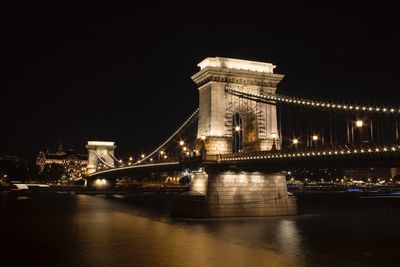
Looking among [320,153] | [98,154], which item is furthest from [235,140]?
[98,154]

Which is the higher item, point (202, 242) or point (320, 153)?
point (320, 153)

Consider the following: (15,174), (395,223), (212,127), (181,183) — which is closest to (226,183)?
(212,127)

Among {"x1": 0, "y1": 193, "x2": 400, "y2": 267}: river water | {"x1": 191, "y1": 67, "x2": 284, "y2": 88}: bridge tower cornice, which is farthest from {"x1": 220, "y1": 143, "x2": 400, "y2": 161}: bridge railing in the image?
{"x1": 191, "y1": 67, "x2": 284, "y2": 88}: bridge tower cornice

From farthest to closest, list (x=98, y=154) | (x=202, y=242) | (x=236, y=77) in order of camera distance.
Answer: (x=98, y=154) < (x=236, y=77) < (x=202, y=242)

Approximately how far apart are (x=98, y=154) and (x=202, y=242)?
11138 centimetres

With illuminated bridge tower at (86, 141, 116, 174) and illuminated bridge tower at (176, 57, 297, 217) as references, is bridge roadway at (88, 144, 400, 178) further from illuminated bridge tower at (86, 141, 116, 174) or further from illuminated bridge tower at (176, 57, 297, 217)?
illuminated bridge tower at (86, 141, 116, 174)

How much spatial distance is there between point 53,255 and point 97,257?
259 cm

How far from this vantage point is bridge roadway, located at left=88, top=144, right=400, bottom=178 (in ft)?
79.5

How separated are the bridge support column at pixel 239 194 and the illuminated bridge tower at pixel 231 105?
4202 mm

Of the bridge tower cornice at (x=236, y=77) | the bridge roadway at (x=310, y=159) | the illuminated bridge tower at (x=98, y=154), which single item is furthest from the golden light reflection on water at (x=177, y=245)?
the illuminated bridge tower at (x=98, y=154)

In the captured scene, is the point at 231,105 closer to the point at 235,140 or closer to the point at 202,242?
the point at 235,140

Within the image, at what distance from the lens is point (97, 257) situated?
24594 millimetres

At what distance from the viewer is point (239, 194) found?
4031 centimetres

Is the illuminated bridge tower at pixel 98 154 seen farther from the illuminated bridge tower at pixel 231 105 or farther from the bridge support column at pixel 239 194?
the bridge support column at pixel 239 194
